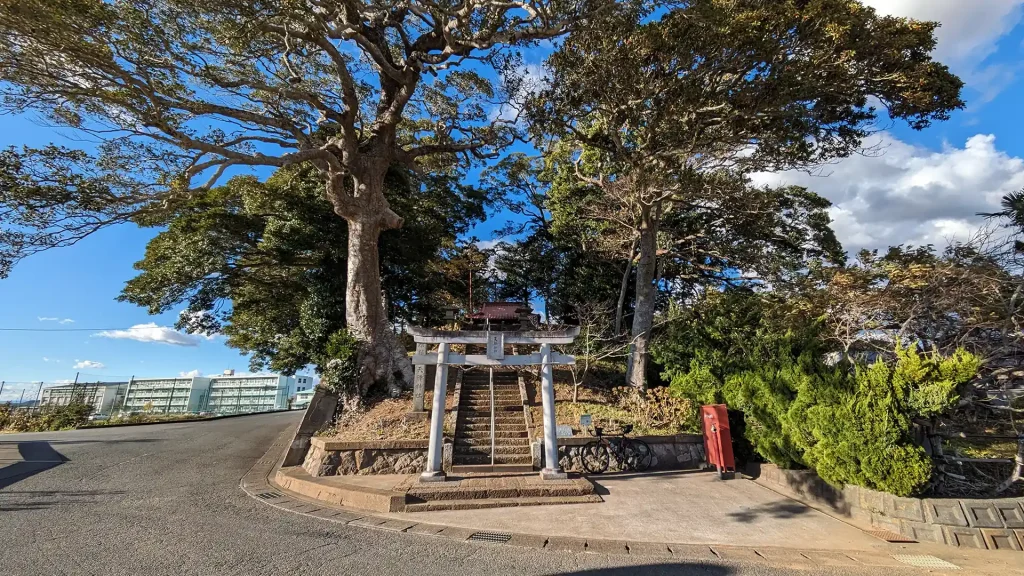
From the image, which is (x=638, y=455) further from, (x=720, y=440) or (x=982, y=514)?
(x=982, y=514)

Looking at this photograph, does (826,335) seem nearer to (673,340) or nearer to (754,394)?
(754,394)

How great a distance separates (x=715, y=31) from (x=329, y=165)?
362 inches

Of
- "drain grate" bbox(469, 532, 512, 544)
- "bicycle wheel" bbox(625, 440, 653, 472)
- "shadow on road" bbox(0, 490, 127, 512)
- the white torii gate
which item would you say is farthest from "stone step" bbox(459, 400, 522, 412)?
"shadow on road" bbox(0, 490, 127, 512)

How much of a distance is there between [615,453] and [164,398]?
23.0m

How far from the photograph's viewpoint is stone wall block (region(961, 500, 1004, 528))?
4668 mm

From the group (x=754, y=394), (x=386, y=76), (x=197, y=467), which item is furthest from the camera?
(x=386, y=76)

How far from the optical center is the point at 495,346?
25.6 feet

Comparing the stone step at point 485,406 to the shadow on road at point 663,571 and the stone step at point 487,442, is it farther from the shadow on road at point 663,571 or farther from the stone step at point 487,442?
the shadow on road at point 663,571

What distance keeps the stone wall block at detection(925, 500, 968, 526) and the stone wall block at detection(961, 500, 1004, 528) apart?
0.19ft

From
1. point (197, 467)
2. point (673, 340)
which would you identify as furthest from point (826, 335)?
point (197, 467)

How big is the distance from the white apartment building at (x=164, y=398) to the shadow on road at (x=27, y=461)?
904 centimetres

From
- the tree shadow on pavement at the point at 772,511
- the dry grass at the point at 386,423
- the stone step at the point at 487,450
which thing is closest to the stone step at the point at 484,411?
the dry grass at the point at 386,423

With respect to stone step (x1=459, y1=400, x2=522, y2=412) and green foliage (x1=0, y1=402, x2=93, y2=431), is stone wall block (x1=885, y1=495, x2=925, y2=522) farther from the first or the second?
green foliage (x1=0, y1=402, x2=93, y2=431)

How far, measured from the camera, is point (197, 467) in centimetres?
830
